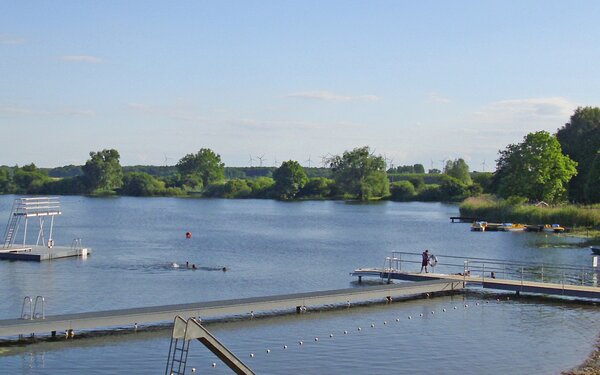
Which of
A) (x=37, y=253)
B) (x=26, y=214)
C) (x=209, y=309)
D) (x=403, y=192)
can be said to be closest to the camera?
(x=209, y=309)

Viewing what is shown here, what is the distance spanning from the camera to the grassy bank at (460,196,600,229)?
87.3 meters

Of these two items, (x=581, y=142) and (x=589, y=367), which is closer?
Result: (x=589, y=367)

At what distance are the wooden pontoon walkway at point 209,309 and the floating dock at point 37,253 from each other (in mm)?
Result: 26132

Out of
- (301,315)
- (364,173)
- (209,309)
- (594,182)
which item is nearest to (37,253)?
(209,309)

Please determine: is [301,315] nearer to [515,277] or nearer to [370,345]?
[370,345]

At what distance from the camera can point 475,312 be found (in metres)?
37.3

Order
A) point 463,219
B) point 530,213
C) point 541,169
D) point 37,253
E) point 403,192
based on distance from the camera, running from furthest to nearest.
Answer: point 403,192 < point 463,219 < point 541,169 < point 530,213 < point 37,253

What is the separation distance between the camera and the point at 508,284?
41.7m

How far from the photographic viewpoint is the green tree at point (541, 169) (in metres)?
99.2

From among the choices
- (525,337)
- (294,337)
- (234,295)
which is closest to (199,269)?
(234,295)

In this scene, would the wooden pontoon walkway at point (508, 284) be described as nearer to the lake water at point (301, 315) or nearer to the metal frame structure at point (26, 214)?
the lake water at point (301, 315)

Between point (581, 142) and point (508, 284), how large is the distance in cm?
7692

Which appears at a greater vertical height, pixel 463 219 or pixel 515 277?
pixel 463 219

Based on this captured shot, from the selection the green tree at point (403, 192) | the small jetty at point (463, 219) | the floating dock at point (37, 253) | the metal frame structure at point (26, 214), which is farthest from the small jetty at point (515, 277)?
the green tree at point (403, 192)
